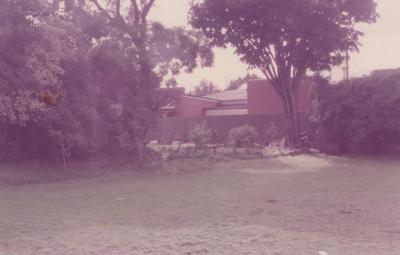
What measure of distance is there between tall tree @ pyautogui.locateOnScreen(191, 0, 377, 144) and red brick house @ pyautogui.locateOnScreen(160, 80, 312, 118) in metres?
1.87

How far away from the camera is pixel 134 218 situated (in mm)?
8047

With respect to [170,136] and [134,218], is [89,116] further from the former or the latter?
[170,136]

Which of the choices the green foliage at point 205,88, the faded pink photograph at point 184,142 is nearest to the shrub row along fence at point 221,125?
the faded pink photograph at point 184,142

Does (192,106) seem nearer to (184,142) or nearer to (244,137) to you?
(184,142)

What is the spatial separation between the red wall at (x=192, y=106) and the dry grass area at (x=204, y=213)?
27.9 metres

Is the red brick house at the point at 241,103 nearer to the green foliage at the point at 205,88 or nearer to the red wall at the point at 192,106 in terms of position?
the red wall at the point at 192,106

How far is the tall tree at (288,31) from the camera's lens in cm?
2066

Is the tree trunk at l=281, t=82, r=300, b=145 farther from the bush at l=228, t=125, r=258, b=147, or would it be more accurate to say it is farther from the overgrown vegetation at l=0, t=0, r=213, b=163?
the overgrown vegetation at l=0, t=0, r=213, b=163

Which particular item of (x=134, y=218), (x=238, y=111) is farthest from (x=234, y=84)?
(x=134, y=218)

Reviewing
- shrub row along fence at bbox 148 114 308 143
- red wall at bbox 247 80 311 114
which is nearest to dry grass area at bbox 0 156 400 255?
shrub row along fence at bbox 148 114 308 143

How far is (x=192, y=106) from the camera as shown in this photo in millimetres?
44469

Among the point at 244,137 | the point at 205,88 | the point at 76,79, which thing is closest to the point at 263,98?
the point at 244,137

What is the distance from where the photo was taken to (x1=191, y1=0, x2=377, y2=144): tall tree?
20.7 m

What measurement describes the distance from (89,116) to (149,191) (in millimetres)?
5017
